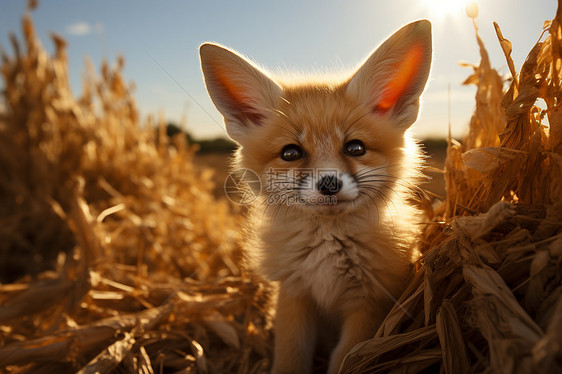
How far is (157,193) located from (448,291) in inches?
107

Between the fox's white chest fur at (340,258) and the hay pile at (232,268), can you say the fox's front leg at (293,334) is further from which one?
the hay pile at (232,268)

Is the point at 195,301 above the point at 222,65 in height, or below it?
below

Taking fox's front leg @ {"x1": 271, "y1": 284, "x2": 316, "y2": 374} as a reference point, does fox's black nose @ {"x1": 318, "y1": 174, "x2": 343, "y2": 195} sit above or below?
above

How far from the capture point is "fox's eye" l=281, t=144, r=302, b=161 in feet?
5.02

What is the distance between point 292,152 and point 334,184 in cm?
27

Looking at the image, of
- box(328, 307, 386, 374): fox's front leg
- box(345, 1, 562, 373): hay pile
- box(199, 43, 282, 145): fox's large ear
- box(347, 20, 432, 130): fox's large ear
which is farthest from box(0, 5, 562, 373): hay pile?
box(199, 43, 282, 145): fox's large ear

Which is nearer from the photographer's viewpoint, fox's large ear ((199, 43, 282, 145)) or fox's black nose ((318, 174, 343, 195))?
fox's black nose ((318, 174, 343, 195))

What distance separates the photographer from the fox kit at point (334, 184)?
4.75 feet

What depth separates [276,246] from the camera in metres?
1.60

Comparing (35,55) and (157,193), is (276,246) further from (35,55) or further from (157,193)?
(35,55)

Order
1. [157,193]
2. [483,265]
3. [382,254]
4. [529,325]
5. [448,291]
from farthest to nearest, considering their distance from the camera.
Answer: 1. [157,193]
2. [382,254]
3. [448,291]
4. [483,265]
5. [529,325]

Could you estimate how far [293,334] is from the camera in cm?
155

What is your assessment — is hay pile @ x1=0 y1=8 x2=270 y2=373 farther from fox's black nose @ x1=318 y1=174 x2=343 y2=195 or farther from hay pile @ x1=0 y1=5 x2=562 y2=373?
fox's black nose @ x1=318 y1=174 x2=343 y2=195

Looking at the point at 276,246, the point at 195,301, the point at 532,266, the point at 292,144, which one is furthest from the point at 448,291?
the point at 195,301
